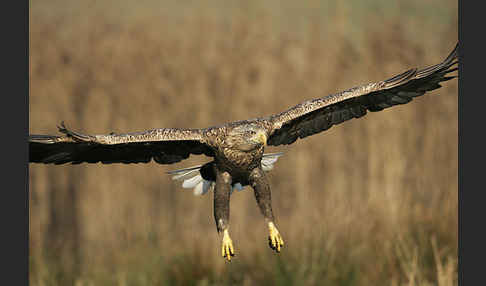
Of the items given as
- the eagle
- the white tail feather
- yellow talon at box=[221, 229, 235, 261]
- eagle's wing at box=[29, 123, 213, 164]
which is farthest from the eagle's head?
the white tail feather

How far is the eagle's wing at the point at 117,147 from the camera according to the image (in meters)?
5.24

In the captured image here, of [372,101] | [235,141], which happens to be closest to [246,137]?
[235,141]

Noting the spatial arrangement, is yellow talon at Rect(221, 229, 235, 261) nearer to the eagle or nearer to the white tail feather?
A: the eagle

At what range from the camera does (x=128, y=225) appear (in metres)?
10.5

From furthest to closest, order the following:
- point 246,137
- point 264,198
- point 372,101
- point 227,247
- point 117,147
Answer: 1. point 372,101
2. point 117,147
3. point 264,198
4. point 246,137
5. point 227,247

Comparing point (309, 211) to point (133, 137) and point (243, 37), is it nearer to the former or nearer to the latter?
point (243, 37)

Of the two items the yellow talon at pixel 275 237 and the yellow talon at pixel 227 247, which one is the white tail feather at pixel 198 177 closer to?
the yellow talon at pixel 275 237

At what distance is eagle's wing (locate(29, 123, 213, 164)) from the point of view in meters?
5.24

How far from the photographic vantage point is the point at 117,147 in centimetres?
588

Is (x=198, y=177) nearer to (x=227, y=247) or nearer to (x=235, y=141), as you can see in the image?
(x=235, y=141)

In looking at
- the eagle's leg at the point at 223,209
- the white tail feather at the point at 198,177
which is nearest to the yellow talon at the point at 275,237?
the eagle's leg at the point at 223,209

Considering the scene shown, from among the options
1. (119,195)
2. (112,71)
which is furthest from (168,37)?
(119,195)

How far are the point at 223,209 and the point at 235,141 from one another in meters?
0.62

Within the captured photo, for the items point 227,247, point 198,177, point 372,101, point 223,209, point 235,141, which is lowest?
point 227,247
